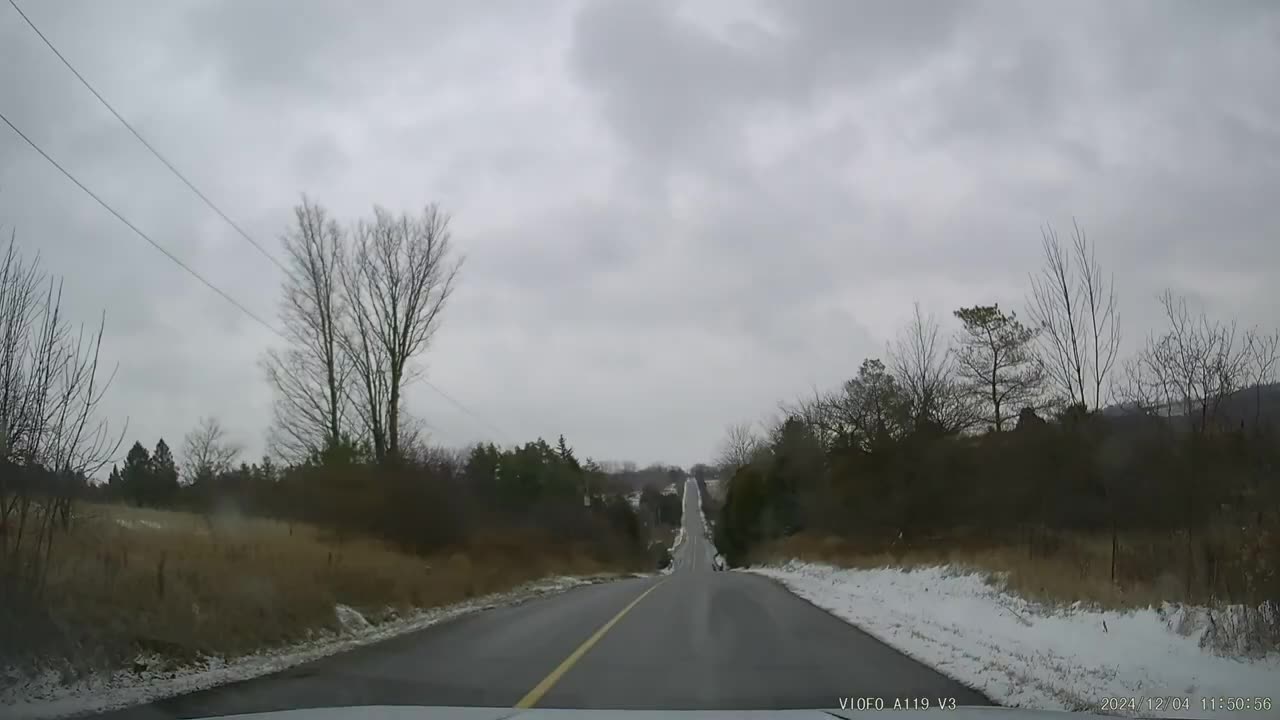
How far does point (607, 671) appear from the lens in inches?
401

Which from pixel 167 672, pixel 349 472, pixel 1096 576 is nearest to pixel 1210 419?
pixel 1096 576

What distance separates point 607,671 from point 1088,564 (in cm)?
1042

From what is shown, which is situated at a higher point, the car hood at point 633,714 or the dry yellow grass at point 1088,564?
the dry yellow grass at point 1088,564

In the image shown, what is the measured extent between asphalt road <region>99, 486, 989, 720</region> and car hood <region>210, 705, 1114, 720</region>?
80 centimetres

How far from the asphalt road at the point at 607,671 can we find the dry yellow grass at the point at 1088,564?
11.2 ft

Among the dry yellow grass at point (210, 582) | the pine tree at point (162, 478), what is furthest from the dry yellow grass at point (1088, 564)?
the pine tree at point (162, 478)

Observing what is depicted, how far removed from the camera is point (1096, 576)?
14789 millimetres

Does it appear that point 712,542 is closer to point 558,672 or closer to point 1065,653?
point 1065,653

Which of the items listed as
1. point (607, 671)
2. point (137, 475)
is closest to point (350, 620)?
point (607, 671)

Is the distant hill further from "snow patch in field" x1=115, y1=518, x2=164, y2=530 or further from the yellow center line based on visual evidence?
"snow patch in field" x1=115, y1=518, x2=164, y2=530

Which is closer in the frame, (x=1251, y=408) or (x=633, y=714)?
(x=633, y=714)

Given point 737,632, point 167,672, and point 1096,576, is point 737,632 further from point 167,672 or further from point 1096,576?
point 167,672

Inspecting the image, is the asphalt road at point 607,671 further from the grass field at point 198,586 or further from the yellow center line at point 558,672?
the grass field at point 198,586

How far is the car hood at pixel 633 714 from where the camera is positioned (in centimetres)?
666
